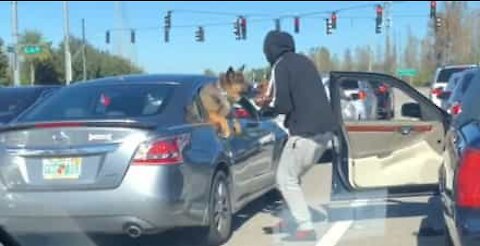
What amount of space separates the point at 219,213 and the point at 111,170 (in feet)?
4.22

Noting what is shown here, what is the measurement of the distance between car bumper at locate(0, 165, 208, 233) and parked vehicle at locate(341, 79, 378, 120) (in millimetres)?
2502

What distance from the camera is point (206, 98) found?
311 inches

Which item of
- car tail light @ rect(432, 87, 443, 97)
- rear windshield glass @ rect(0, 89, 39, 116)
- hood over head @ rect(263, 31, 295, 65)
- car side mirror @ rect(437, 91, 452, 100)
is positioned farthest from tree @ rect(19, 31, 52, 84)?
hood over head @ rect(263, 31, 295, 65)

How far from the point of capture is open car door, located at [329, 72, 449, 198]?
805 centimetres

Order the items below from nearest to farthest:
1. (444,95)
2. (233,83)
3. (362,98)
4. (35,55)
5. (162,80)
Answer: (162,80) → (233,83) → (362,98) → (444,95) → (35,55)

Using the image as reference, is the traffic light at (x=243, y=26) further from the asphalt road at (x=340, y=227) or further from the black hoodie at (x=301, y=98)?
the black hoodie at (x=301, y=98)

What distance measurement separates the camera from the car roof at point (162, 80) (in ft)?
25.6

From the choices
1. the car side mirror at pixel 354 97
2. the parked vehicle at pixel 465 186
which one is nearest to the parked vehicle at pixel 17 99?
the car side mirror at pixel 354 97

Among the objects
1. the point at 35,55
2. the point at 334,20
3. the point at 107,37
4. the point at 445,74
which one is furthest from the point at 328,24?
the point at 35,55

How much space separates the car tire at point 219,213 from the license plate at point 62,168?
1154 mm

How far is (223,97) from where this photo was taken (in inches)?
320

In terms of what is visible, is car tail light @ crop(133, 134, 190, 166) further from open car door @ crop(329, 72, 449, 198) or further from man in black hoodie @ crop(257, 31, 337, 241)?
open car door @ crop(329, 72, 449, 198)

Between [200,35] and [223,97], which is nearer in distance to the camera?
[223,97]

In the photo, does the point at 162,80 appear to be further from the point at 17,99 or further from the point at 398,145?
the point at 17,99
